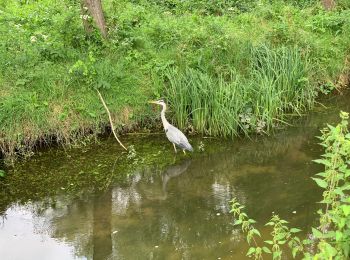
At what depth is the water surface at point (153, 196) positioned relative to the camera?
6000mm

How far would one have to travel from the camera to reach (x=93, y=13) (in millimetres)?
9570

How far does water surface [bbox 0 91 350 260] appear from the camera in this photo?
6.00 meters

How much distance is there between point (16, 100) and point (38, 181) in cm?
156

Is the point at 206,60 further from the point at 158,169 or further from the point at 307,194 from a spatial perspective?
the point at 307,194

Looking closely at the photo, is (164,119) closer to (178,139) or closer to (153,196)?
(178,139)

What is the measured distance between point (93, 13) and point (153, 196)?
4239 millimetres

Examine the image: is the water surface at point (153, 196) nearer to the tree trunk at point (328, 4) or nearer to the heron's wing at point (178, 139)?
the heron's wing at point (178, 139)

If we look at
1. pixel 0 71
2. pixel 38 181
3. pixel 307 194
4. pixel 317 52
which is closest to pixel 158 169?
pixel 38 181

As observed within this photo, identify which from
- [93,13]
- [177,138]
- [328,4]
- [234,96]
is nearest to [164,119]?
[177,138]

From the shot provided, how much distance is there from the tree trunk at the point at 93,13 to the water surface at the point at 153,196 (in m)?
2.40

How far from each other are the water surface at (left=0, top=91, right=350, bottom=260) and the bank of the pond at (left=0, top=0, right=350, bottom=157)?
430 mm

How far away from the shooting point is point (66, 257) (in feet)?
19.1

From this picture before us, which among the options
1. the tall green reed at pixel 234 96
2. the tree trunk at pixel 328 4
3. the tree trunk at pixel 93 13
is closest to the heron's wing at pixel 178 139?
the tall green reed at pixel 234 96

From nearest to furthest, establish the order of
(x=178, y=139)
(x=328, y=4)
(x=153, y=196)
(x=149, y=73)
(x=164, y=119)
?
(x=153, y=196) < (x=178, y=139) < (x=164, y=119) < (x=149, y=73) < (x=328, y=4)
